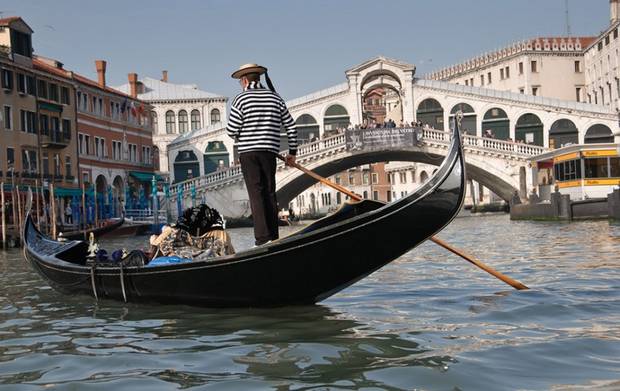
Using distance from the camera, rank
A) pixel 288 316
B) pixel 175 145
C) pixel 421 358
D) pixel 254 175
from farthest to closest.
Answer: pixel 175 145, pixel 254 175, pixel 288 316, pixel 421 358

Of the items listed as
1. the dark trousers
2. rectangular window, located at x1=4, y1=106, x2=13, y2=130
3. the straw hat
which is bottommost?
the dark trousers

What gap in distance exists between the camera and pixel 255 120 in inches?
167

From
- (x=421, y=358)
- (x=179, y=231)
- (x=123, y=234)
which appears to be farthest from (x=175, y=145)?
(x=421, y=358)

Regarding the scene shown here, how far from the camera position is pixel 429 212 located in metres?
3.66

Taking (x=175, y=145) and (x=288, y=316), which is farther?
(x=175, y=145)

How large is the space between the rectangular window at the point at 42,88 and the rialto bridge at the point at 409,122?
5666mm

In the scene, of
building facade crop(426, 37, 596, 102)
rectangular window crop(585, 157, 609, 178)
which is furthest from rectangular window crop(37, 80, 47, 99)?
building facade crop(426, 37, 596, 102)

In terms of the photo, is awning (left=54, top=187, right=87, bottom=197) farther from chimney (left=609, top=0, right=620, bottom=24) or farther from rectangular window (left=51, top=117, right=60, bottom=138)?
chimney (left=609, top=0, right=620, bottom=24)

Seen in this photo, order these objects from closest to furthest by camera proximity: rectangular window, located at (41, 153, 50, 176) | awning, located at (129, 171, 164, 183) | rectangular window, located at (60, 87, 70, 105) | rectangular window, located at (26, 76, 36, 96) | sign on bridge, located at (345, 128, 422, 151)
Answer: rectangular window, located at (26, 76, 36, 96), rectangular window, located at (41, 153, 50, 176), rectangular window, located at (60, 87, 70, 105), sign on bridge, located at (345, 128, 422, 151), awning, located at (129, 171, 164, 183)

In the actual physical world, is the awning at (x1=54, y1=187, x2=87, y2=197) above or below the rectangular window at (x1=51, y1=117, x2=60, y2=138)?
below

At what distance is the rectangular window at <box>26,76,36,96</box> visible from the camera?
19.2 metres

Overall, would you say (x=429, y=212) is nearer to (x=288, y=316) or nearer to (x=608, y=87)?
(x=288, y=316)

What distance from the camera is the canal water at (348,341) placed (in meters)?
2.70

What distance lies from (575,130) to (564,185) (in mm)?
10276
